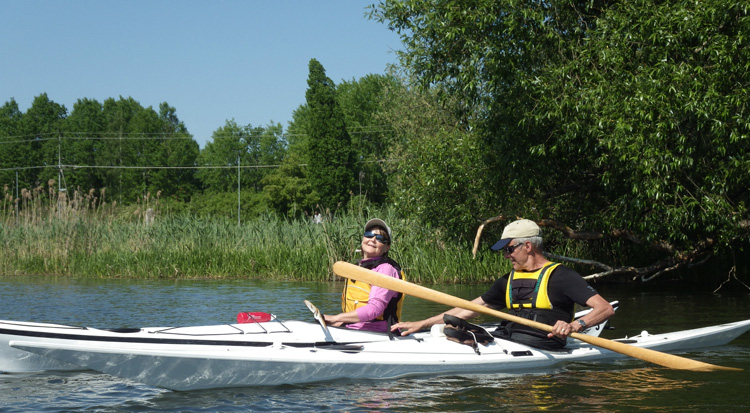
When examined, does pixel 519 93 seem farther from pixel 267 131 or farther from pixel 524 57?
pixel 267 131

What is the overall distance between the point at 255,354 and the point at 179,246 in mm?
11775

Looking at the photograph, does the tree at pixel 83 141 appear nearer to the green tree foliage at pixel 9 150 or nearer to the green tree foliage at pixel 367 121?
the green tree foliage at pixel 9 150

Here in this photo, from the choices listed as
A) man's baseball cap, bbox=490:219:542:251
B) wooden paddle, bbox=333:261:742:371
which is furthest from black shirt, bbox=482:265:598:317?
man's baseball cap, bbox=490:219:542:251

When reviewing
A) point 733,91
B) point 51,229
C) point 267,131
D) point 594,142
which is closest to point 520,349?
point 733,91

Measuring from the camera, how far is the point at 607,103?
35.1 feet

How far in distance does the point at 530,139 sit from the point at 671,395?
690cm

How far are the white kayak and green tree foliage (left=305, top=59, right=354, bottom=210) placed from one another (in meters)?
35.8

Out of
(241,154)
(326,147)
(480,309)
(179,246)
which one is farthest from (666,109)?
(241,154)

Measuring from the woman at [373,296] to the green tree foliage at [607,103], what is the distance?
191 inches

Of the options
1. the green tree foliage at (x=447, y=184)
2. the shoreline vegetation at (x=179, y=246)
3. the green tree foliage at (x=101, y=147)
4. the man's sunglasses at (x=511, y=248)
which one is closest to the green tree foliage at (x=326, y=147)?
the green tree foliage at (x=101, y=147)

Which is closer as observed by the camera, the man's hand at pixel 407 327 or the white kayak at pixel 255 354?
the white kayak at pixel 255 354

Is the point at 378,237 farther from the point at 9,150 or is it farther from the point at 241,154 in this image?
the point at 9,150

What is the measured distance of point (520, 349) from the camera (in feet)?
21.9

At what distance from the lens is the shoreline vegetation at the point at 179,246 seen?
51.3 ft
